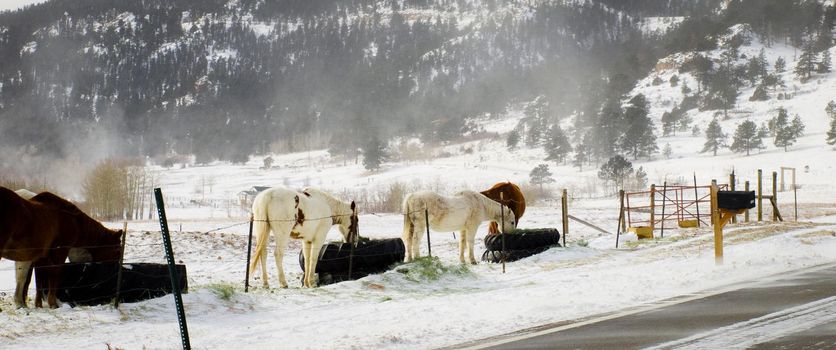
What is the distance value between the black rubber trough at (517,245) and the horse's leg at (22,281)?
38.7 ft

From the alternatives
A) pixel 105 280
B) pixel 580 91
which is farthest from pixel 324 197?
pixel 580 91

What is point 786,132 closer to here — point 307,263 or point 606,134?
point 606,134

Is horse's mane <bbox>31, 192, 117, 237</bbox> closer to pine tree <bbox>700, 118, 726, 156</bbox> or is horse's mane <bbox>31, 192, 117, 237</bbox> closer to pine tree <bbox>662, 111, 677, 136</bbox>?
pine tree <bbox>700, 118, 726, 156</bbox>

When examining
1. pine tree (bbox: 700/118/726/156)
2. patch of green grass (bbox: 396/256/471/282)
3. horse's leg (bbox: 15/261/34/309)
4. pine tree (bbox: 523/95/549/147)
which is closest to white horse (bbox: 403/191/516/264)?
patch of green grass (bbox: 396/256/471/282)

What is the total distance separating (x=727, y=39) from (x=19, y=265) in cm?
17690

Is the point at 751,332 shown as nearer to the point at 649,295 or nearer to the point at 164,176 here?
the point at 649,295

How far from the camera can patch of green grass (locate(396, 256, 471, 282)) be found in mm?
13902

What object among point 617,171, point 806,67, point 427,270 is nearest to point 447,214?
point 427,270

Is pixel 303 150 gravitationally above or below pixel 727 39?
below

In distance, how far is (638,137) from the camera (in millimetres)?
111188

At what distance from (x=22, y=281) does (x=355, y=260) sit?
678 cm

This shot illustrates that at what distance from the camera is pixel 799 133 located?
99438 mm

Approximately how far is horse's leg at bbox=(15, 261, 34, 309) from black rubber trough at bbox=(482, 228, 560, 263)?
11.8m

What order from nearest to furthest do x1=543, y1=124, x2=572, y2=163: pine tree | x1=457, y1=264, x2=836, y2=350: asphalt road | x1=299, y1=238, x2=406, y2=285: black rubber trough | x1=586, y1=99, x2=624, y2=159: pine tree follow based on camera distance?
x1=457, y1=264, x2=836, y2=350: asphalt road, x1=299, y1=238, x2=406, y2=285: black rubber trough, x1=543, y1=124, x2=572, y2=163: pine tree, x1=586, y1=99, x2=624, y2=159: pine tree
